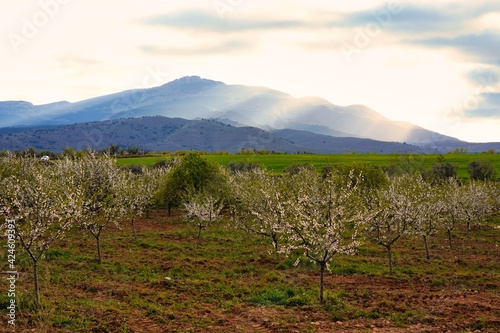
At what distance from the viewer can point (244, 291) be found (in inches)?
865

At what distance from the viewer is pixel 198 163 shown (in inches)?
2207

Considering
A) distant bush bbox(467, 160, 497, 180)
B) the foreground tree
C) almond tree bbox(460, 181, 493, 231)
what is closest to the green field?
distant bush bbox(467, 160, 497, 180)

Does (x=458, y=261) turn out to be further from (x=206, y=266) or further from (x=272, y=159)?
(x=272, y=159)

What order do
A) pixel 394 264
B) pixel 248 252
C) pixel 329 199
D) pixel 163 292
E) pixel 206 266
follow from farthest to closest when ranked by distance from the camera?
pixel 248 252, pixel 394 264, pixel 206 266, pixel 163 292, pixel 329 199

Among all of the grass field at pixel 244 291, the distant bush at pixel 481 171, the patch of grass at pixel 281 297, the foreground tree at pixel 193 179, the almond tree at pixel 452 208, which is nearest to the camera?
the grass field at pixel 244 291

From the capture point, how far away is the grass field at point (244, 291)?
54.7ft

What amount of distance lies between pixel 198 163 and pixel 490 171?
67.1 meters

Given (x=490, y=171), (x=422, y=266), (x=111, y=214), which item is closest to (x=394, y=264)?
(x=422, y=266)

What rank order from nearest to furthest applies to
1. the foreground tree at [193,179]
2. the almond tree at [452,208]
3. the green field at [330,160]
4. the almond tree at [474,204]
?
the almond tree at [452,208] < the almond tree at [474,204] < the foreground tree at [193,179] < the green field at [330,160]

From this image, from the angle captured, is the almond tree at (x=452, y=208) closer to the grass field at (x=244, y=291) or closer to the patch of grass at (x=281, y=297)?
the grass field at (x=244, y=291)

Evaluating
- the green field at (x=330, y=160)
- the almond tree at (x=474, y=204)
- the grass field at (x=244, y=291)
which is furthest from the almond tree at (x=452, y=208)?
the green field at (x=330, y=160)

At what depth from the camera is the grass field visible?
54.7 ft

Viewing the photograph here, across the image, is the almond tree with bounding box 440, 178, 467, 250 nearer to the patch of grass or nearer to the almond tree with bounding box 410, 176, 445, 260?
the almond tree with bounding box 410, 176, 445, 260

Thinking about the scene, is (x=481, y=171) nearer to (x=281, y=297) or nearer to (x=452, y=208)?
(x=452, y=208)
